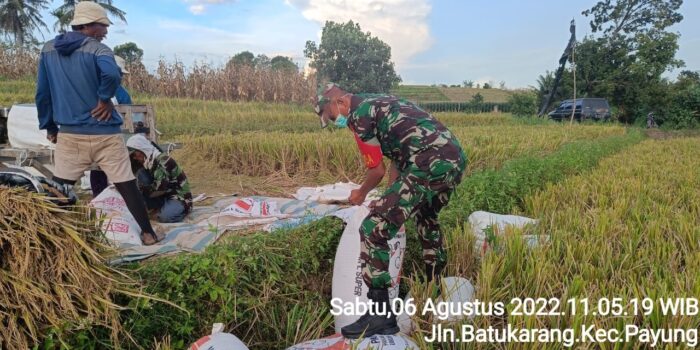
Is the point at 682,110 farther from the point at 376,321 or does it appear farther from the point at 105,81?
the point at 105,81

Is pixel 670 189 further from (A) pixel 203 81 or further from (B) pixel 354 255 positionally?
(A) pixel 203 81

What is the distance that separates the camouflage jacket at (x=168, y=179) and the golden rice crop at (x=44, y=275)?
216 cm

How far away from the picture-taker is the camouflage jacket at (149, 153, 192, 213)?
3.95 m

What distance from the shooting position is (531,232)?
3199 millimetres

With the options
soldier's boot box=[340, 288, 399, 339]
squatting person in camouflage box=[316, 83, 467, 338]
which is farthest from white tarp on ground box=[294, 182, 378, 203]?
soldier's boot box=[340, 288, 399, 339]

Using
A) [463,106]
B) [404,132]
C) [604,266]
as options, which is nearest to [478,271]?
[604,266]

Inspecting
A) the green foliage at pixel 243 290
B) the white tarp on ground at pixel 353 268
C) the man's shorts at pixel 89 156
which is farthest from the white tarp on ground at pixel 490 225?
the man's shorts at pixel 89 156

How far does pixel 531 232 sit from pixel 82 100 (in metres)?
3.15

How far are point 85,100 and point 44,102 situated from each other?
390mm

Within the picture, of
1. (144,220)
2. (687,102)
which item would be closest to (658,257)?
(144,220)

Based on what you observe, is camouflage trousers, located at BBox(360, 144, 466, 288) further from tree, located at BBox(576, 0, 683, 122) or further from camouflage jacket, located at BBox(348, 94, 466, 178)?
tree, located at BBox(576, 0, 683, 122)

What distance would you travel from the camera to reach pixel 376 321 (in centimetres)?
218

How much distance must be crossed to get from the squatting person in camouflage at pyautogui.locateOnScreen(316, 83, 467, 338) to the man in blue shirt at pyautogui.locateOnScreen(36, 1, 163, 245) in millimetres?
1490

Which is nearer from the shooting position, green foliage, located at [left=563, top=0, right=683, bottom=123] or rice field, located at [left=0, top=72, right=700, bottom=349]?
rice field, located at [left=0, top=72, right=700, bottom=349]
